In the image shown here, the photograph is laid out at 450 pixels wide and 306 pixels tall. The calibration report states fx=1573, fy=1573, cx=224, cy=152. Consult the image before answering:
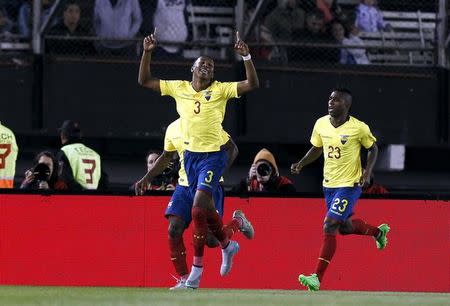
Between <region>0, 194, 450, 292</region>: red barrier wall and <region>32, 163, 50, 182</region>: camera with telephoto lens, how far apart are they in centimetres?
70

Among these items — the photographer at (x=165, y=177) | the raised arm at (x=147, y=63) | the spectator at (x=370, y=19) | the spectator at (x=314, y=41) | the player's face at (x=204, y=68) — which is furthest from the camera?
the spectator at (x=370, y=19)

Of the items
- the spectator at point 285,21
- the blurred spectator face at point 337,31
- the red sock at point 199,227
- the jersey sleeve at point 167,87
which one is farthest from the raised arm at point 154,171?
the blurred spectator face at point 337,31

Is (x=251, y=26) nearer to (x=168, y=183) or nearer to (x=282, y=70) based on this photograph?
(x=282, y=70)

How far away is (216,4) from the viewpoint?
70.3 ft

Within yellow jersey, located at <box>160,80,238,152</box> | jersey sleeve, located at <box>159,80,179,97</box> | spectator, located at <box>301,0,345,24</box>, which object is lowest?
yellow jersey, located at <box>160,80,238,152</box>

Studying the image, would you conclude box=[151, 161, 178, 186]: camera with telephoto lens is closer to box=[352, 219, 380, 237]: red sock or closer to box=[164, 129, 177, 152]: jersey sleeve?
box=[164, 129, 177, 152]: jersey sleeve

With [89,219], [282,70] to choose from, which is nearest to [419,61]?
[282,70]

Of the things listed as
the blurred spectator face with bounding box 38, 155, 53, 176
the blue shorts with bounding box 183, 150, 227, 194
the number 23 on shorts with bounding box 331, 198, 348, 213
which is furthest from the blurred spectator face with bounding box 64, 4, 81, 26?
the number 23 on shorts with bounding box 331, 198, 348, 213

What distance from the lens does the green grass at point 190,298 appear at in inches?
519

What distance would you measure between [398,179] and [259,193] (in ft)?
21.8

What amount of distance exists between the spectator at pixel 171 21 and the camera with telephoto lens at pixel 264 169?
3522 mm

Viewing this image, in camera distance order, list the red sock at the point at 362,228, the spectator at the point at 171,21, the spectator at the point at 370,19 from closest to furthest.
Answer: the red sock at the point at 362,228 < the spectator at the point at 171,21 < the spectator at the point at 370,19

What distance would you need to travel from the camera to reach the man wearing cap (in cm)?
1873

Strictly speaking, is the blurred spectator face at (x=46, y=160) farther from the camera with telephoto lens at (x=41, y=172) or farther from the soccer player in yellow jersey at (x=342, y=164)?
the soccer player in yellow jersey at (x=342, y=164)
